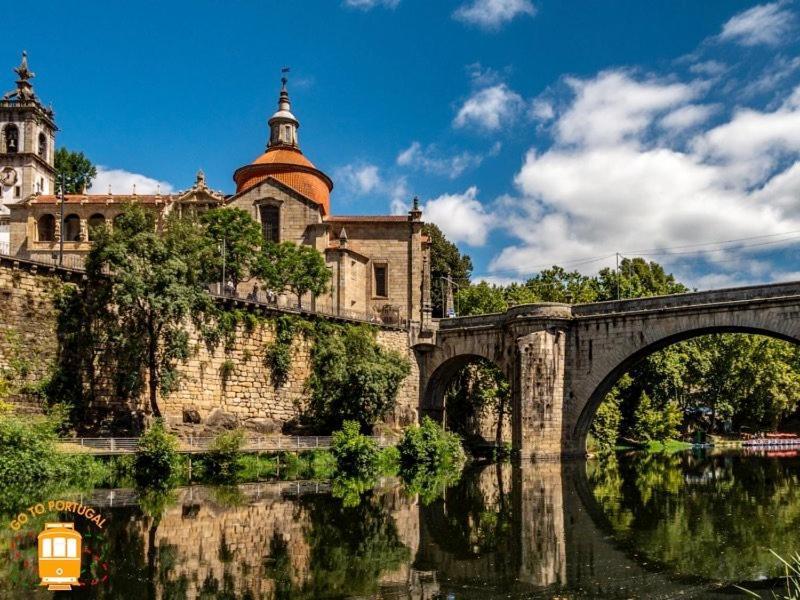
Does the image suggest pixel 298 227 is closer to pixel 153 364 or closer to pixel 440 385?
pixel 440 385

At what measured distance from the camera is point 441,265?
7344 centimetres

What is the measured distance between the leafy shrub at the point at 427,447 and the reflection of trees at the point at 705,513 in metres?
7.20

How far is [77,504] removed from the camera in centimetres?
2225

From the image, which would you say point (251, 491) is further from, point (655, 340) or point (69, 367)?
point (655, 340)

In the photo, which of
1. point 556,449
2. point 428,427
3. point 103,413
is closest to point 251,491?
point 103,413

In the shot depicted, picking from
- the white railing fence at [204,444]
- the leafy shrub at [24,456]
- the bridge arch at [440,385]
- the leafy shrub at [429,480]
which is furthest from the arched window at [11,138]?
the leafy shrub at [429,480]

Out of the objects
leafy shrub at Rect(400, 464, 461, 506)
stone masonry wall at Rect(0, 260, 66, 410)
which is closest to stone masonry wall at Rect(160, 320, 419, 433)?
stone masonry wall at Rect(0, 260, 66, 410)

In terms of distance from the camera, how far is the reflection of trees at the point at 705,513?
1770 cm

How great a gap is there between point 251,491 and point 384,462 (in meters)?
10.4

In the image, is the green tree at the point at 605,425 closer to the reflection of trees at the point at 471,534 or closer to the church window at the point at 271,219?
the reflection of trees at the point at 471,534

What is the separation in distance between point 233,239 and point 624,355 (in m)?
23.7

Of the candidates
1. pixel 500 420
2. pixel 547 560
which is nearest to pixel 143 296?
pixel 547 560

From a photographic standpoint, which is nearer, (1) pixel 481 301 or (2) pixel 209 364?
(2) pixel 209 364

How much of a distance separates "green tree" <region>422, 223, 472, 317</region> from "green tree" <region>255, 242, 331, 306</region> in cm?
2172
